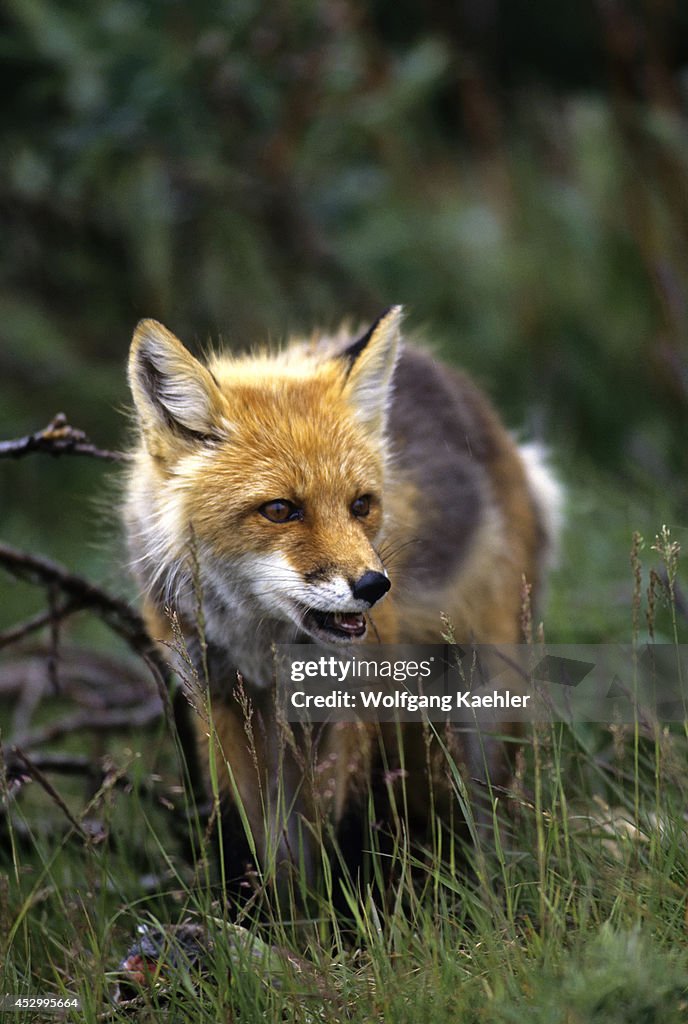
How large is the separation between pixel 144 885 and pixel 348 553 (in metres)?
1.69

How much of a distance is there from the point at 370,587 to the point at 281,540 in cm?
45

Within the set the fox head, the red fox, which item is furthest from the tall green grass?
the fox head

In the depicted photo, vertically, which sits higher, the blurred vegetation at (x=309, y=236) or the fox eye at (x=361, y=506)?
the blurred vegetation at (x=309, y=236)

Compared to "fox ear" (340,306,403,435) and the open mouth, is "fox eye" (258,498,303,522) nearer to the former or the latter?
the open mouth

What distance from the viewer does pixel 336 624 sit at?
357cm

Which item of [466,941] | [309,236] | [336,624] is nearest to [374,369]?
[336,624]

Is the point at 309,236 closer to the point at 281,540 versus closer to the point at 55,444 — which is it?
the point at 55,444

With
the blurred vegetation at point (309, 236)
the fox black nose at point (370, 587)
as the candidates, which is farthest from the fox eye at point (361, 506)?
the blurred vegetation at point (309, 236)

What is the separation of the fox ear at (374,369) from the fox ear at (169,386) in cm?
53

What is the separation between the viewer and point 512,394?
10641mm

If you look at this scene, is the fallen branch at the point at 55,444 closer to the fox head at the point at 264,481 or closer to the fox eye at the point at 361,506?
the fox head at the point at 264,481

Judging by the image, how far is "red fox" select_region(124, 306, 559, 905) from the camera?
11.9 feet

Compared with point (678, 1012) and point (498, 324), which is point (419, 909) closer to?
point (678, 1012)

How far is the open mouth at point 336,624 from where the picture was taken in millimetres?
3561
